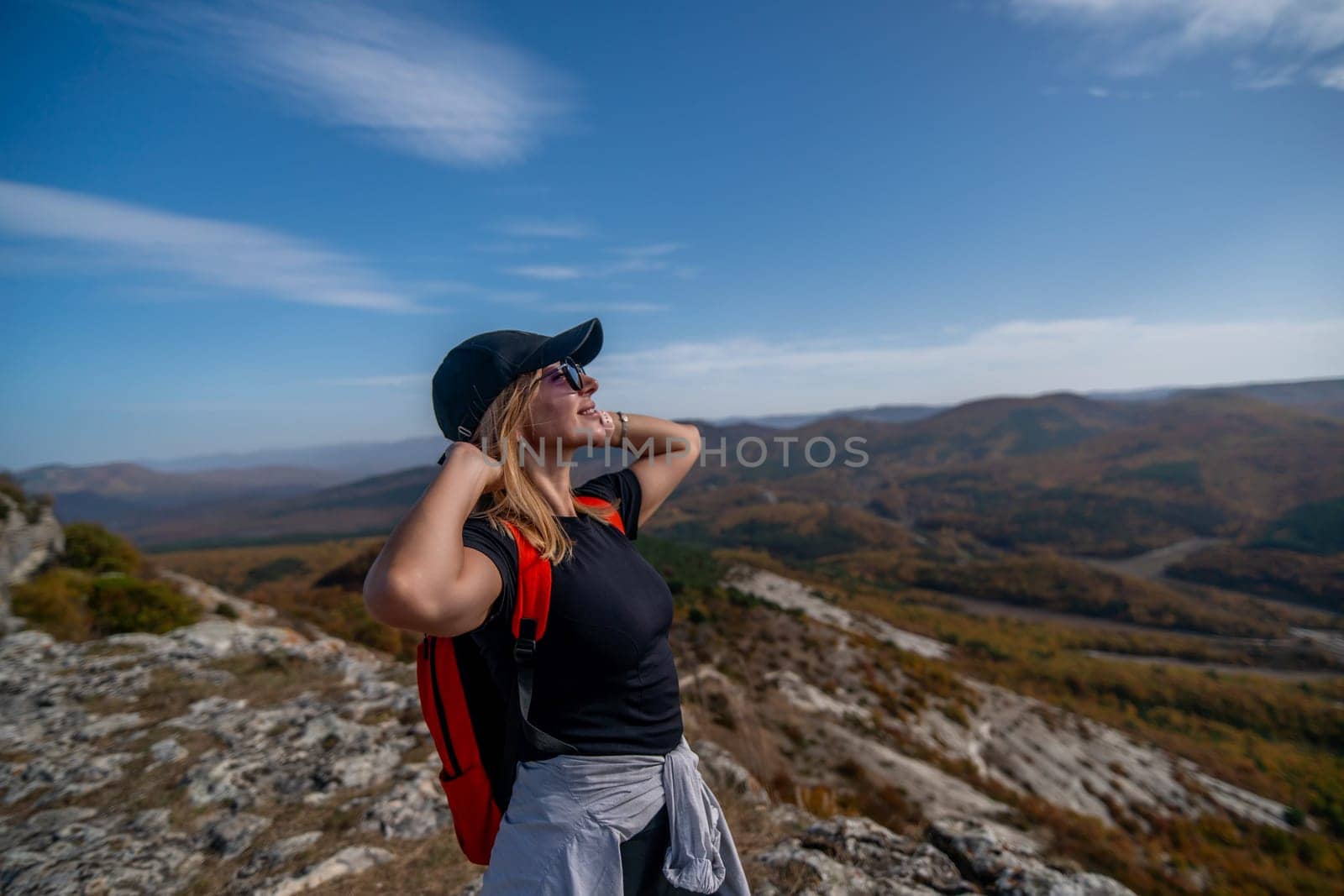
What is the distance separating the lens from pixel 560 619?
1.54m

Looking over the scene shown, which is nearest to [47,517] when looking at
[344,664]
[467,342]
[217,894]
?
[344,664]

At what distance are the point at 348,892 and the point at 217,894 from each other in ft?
2.44

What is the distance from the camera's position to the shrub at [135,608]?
9.52 m

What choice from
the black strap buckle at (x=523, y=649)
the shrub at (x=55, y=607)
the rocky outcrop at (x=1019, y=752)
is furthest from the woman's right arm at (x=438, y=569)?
the shrub at (x=55, y=607)

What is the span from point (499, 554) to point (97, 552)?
18.3m

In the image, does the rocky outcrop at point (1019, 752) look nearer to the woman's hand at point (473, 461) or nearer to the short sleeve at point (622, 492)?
the short sleeve at point (622, 492)

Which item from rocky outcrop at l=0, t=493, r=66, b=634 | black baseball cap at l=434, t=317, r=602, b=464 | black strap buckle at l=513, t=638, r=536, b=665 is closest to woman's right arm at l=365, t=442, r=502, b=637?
black strap buckle at l=513, t=638, r=536, b=665

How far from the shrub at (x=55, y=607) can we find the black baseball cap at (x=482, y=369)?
11.4 m

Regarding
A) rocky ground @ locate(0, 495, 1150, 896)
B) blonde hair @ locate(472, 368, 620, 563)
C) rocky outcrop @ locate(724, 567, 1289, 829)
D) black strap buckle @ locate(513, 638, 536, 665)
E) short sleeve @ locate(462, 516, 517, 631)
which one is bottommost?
rocky outcrop @ locate(724, 567, 1289, 829)

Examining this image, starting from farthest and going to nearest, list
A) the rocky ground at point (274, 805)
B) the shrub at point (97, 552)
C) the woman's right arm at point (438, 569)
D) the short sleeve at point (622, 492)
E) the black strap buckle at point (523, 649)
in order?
the shrub at point (97, 552) → the rocky ground at point (274, 805) → the short sleeve at point (622, 492) → the black strap buckle at point (523, 649) → the woman's right arm at point (438, 569)

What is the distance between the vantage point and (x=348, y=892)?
348 centimetres

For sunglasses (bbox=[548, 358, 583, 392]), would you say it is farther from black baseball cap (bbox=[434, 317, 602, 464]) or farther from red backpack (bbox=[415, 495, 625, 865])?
red backpack (bbox=[415, 495, 625, 865])

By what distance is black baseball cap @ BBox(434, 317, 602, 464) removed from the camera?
5.75 feet

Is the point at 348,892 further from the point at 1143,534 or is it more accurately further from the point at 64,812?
the point at 1143,534
